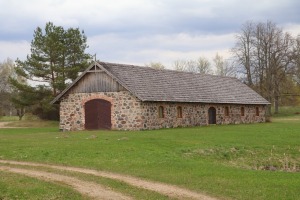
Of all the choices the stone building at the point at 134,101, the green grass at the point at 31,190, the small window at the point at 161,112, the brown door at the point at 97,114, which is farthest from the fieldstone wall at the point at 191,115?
the green grass at the point at 31,190

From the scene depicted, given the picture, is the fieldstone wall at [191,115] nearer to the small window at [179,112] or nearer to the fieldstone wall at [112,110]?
the small window at [179,112]

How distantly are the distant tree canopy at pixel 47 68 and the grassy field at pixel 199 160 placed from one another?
24.4 meters

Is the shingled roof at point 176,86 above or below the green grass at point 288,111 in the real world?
above

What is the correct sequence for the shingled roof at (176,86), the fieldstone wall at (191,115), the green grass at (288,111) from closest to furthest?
the fieldstone wall at (191,115) < the shingled roof at (176,86) < the green grass at (288,111)

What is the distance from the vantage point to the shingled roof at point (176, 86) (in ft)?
108

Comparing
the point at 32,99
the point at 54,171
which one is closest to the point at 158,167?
the point at 54,171

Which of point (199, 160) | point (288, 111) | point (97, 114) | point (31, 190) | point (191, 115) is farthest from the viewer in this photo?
point (288, 111)

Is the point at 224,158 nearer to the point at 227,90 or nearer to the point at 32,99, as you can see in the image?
the point at 227,90

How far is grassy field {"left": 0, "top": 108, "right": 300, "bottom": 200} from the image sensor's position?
11.5 metres

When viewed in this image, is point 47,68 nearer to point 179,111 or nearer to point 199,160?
point 179,111

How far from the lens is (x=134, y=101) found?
105ft

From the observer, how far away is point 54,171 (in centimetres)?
1384

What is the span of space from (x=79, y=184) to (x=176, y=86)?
25.9 meters

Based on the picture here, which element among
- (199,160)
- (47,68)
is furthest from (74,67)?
(199,160)
